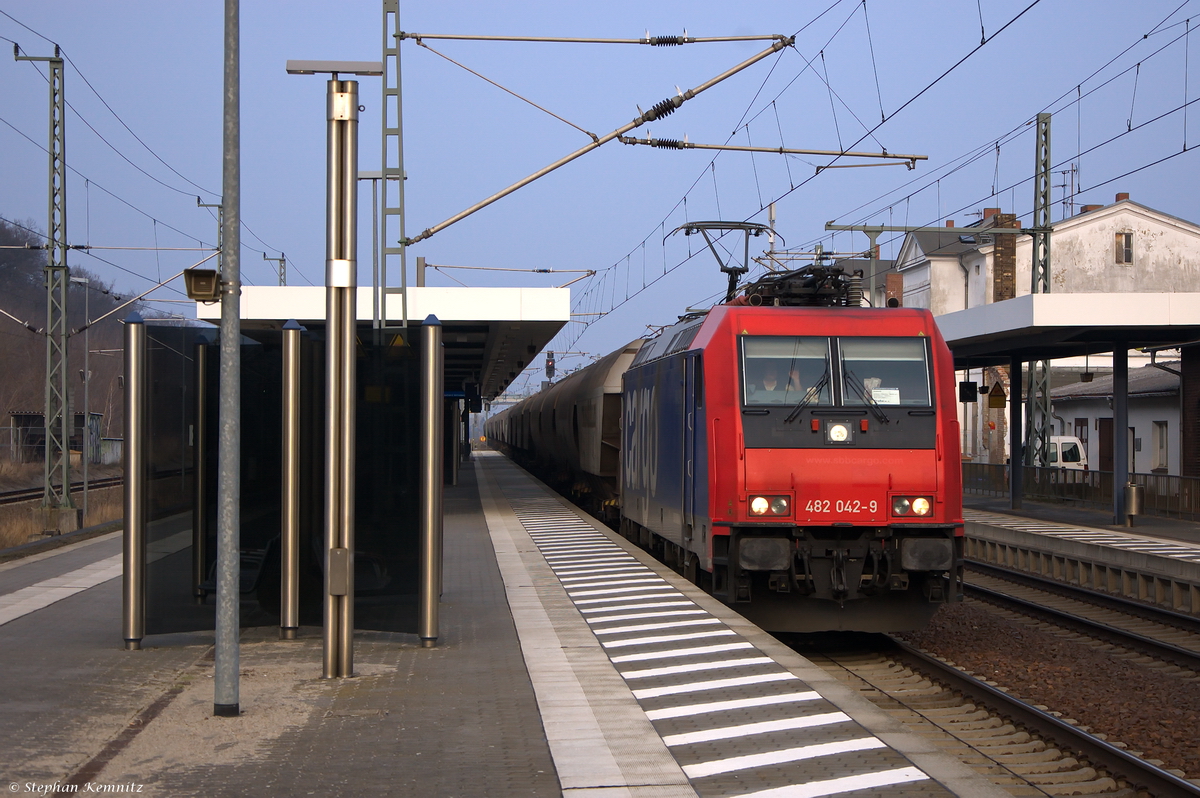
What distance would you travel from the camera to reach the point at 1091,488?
26031mm

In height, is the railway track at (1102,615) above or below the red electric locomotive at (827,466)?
below

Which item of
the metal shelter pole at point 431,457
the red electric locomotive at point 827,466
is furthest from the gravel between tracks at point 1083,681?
the metal shelter pole at point 431,457

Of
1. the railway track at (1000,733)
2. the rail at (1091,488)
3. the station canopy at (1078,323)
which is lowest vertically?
the railway track at (1000,733)

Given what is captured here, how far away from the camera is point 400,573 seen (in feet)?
30.1

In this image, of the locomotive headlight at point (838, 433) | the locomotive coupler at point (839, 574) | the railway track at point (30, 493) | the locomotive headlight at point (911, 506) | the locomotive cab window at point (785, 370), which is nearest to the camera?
the locomotive coupler at point (839, 574)

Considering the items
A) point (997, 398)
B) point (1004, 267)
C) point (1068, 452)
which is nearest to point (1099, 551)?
point (997, 398)

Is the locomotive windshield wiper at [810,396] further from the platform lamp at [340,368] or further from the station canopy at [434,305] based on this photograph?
→ the station canopy at [434,305]

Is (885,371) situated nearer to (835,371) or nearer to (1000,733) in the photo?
(835,371)

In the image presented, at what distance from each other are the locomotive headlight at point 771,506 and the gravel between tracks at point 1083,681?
7.70ft

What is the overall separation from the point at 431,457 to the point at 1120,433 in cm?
1749

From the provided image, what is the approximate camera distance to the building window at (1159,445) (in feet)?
103

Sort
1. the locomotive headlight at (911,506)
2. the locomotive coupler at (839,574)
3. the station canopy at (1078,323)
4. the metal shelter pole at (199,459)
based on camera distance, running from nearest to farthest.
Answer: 1. the metal shelter pole at (199,459)
2. the locomotive coupler at (839,574)
3. the locomotive headlight at (911,506)
4. the station canopy at (1078,323)

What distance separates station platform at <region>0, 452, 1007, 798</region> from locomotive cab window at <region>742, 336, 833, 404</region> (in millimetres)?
Result: 2163

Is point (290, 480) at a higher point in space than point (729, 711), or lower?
higher
